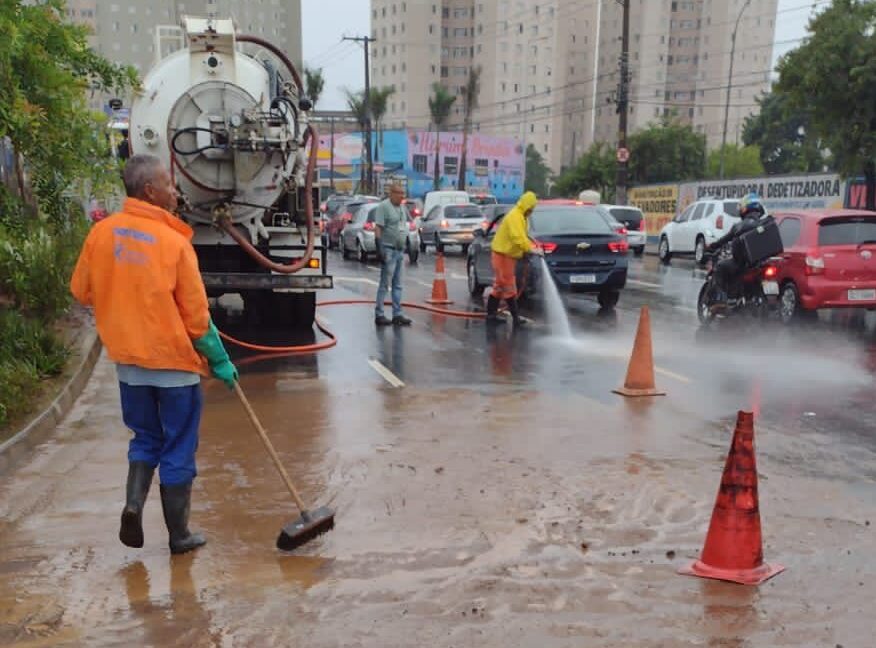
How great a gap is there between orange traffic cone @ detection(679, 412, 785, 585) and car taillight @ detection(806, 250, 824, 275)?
8354 millimetres

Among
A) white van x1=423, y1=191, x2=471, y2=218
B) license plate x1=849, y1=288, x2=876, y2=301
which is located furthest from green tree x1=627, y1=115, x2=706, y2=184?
license plate x1=849, y1=288, x2=876, y2=301

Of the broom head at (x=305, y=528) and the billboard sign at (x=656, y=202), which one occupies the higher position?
the billboard sign at (x=656, y=202)

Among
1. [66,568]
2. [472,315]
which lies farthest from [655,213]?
[66,568]

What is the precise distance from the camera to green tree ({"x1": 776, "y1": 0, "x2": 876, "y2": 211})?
1905cm

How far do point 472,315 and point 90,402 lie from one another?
6.34 metres

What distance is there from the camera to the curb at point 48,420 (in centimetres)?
588

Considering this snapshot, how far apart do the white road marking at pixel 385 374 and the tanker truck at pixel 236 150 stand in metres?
1.19

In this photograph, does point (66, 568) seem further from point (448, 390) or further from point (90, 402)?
point (448, 390)

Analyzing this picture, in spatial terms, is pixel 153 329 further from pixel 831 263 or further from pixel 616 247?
pixel 616 247

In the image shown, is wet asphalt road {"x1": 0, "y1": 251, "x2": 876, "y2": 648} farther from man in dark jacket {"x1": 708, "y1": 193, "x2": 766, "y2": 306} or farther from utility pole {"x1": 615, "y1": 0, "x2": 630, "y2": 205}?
utility pole {"x1": 615, "y1": 0, "x2": 630, "y2": 205}

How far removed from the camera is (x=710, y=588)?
4004 mm

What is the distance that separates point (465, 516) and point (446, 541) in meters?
0.36

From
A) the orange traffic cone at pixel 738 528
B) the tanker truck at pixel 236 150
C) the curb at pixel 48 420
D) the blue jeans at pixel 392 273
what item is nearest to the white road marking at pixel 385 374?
the tanker truck at pixel 236 150

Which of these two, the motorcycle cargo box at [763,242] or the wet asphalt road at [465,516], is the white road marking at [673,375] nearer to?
the wet asphalt road at [465,516]
